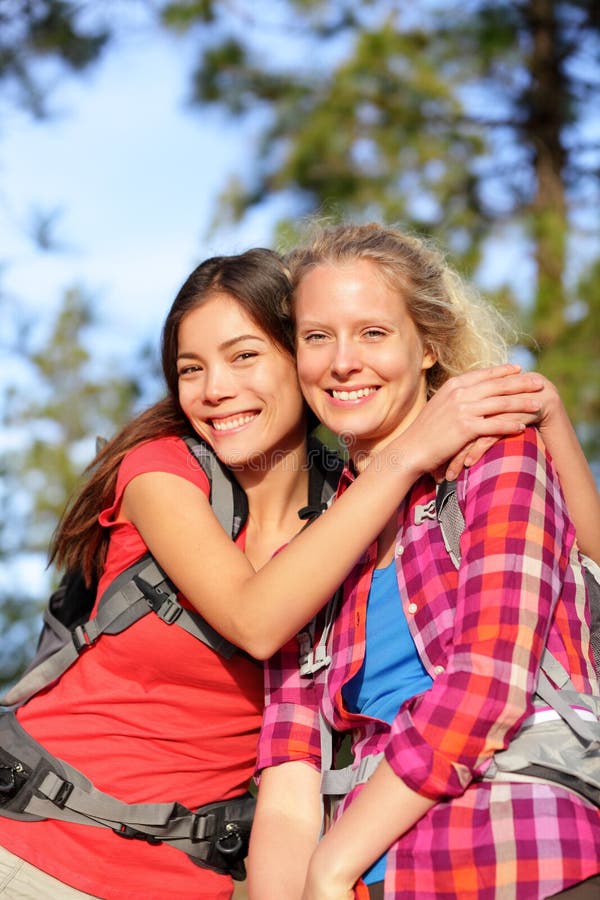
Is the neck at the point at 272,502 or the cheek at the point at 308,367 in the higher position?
the cheek at the point at 308,367

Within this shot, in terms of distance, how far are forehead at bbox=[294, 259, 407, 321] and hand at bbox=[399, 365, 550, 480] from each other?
0.29 m

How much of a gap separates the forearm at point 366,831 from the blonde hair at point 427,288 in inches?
40.1

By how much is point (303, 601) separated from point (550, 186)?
229 inches

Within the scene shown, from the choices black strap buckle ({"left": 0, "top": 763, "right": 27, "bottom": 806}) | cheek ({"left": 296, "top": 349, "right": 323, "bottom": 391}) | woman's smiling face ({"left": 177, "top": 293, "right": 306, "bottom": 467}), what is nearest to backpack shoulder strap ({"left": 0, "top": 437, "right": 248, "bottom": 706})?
woman's smiling face ({"left": 177, "top": 293, "right": 306, "bottom": 467})

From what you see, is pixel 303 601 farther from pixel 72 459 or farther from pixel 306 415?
pixel 72 459

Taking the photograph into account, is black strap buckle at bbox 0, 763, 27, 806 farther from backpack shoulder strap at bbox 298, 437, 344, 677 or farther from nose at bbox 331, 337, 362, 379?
nose at bbox 331, 337, 362, 379

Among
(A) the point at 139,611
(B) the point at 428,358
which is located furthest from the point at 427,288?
(A) the point at 139,611

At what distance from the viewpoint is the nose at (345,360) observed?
7.34 feet

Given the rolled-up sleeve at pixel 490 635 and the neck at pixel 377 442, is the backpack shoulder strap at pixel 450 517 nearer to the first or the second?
the rolled-up sleeve at pixel 490 635

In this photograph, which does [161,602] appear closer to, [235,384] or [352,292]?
[235,384]

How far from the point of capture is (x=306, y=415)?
285cm

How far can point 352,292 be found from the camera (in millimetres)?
2277

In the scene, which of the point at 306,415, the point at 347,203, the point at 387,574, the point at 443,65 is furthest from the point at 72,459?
the point at 387,574

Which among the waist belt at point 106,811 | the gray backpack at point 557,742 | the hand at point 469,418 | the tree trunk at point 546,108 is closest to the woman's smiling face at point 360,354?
the hand at point 469,418
